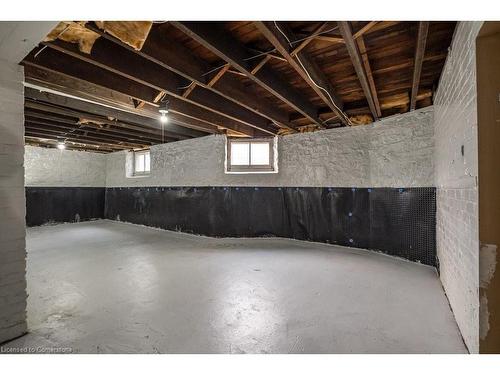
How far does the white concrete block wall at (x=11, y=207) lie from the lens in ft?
5.38

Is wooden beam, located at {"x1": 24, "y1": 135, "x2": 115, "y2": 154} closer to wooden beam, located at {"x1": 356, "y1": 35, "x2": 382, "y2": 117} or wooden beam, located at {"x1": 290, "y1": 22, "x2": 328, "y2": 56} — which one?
wooden beam, located at {"x1": 290, "y1": 22, "x2": 328, "y2": 56}

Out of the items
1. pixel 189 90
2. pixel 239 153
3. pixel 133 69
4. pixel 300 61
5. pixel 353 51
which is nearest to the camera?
pixel 353 51

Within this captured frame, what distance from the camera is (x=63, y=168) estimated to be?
688 centimetres

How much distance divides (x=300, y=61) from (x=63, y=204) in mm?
7450

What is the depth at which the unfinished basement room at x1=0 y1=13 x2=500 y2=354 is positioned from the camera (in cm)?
157

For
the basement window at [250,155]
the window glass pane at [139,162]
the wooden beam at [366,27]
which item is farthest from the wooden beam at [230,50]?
the window glass pane at [139,162]

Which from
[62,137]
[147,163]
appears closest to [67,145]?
[62,137]

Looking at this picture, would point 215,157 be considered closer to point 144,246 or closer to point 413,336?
point 144,246

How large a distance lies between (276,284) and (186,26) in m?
2.35

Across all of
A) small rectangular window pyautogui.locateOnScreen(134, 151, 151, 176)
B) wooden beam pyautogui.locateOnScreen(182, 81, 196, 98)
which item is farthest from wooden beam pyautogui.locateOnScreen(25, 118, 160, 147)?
wooden beam pyautogui.locateOnScreen(182, 81, 196, 98)

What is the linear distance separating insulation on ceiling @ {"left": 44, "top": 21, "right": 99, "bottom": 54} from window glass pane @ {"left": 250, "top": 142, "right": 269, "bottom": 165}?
3.38 m

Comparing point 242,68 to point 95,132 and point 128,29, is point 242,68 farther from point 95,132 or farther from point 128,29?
point 95,132

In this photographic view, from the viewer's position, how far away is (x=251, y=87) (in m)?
3.07
